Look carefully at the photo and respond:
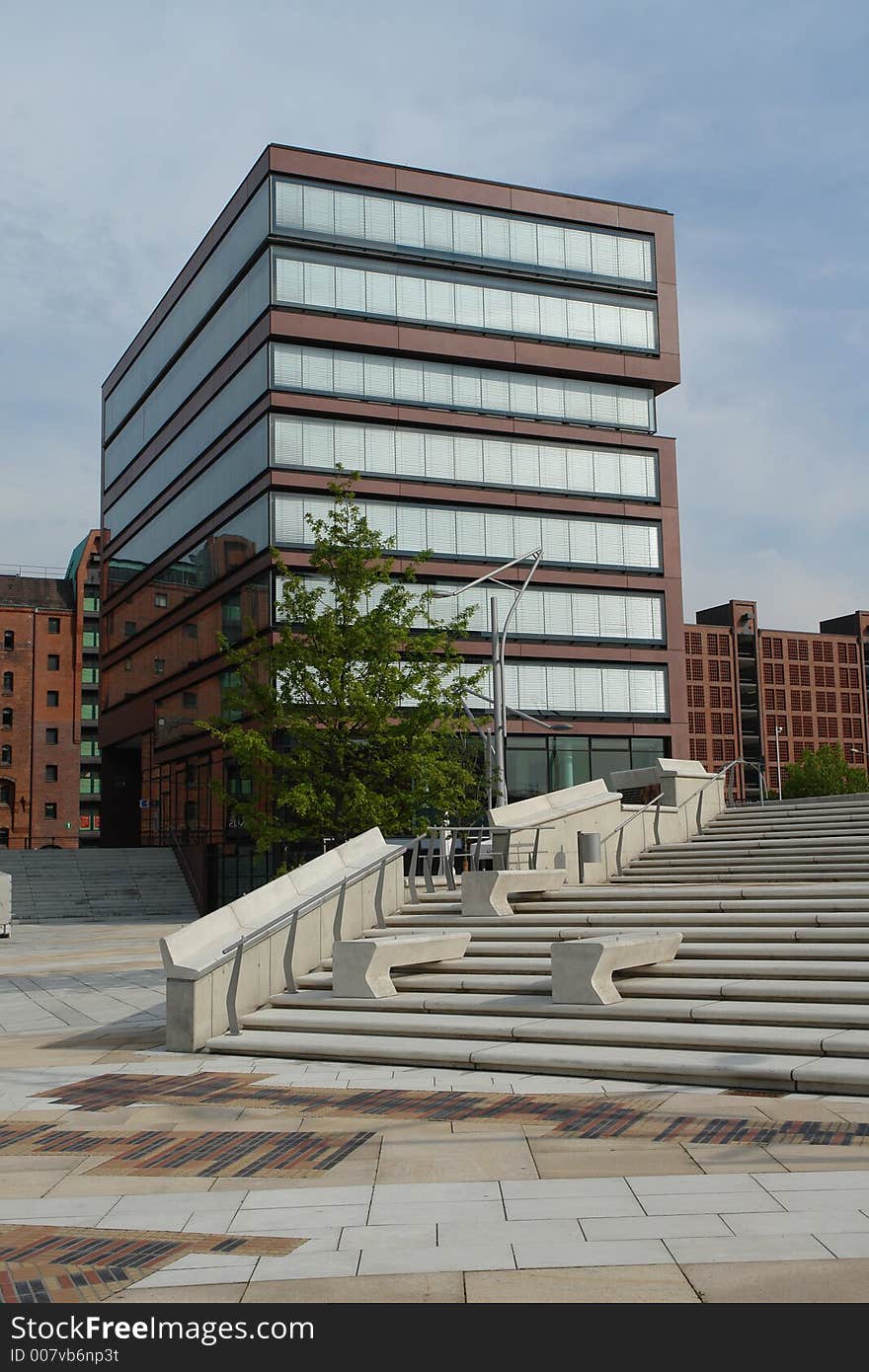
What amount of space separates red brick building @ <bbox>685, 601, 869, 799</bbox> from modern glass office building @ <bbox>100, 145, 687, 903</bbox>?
71069 mm

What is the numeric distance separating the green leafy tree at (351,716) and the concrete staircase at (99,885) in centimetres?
1152

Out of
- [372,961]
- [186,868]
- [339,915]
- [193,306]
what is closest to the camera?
[372,961]

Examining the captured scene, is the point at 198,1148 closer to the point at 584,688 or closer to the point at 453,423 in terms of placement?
the point at 584,688

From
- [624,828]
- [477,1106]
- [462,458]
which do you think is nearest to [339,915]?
[624,828]

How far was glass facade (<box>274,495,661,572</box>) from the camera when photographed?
4347cm

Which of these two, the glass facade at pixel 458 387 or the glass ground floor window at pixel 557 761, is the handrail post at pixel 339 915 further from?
the glass facade at pixel 458 387

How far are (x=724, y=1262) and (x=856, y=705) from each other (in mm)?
130321

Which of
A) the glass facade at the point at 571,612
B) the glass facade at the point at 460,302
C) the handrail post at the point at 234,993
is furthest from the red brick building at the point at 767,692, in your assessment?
the handrail post at the point at 234,993

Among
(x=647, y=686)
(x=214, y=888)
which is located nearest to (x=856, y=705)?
(x=647, y=686)

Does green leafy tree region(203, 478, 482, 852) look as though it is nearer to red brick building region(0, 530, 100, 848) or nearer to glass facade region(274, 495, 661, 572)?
glass facade region(274, 495, 661, 572)

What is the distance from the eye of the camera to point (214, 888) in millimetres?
44500

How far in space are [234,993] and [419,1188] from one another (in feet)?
22.6

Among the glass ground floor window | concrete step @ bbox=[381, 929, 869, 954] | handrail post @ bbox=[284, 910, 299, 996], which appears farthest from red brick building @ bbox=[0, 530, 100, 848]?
concrete step @ bbox=[381, 929, 869, 954]

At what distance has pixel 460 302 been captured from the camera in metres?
47.0
